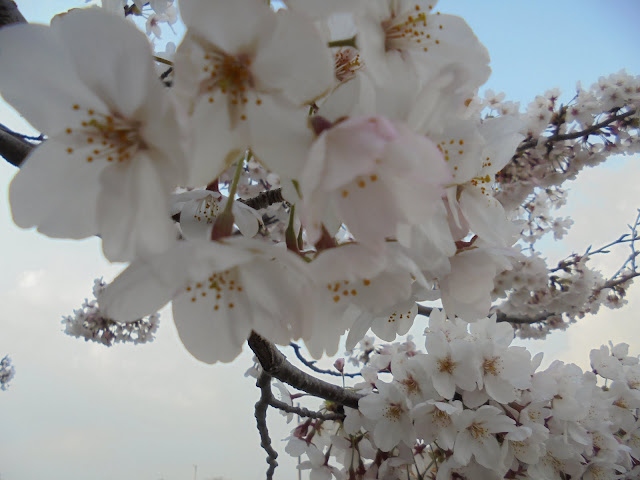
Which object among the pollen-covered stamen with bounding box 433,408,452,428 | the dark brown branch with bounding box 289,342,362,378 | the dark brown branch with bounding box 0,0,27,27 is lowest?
the dark brown branch with bounding box 289,342,362,378

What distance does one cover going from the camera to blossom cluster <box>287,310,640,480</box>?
132 cm

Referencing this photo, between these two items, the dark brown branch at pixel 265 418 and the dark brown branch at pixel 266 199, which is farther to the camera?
the dark brown branch at pixel 265 418

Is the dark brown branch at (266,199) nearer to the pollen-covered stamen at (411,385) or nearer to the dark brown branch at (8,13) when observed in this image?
the dark brown branch at (8,13)

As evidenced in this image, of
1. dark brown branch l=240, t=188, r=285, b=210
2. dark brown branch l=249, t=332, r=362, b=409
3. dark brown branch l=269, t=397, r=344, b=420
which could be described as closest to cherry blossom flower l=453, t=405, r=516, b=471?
dark brown branch l=249, t=332, r=362, b=409

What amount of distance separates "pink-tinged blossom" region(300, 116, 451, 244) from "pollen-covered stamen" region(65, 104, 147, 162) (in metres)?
0.22

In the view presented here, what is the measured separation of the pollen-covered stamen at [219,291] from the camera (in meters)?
0.54

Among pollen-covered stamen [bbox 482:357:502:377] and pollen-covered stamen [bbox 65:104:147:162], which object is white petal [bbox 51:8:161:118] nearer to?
pollen-covered stamen [bbox 65:104:147:162]

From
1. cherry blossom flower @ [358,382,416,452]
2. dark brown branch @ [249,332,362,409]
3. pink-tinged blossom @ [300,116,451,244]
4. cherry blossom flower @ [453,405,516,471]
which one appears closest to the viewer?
pink-tinged blossom @ [300,116,451,244]

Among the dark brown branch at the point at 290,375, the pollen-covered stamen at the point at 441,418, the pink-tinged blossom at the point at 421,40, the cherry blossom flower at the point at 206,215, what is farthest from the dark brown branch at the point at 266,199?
the pollen-covered stamen at the point at 441,418

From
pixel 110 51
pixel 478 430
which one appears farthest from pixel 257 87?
pixel 478 430

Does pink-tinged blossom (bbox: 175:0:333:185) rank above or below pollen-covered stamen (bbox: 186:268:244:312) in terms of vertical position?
above

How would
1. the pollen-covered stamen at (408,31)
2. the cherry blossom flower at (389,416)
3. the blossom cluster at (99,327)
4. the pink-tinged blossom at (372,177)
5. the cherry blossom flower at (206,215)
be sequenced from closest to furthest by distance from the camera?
the pink-tinged blossom at (372,177) → the pollen-covered stamen at (408,31) → the cherry blossom flower at (206,215) → the cherry blossom flower at (389,416) → the blossom cluster at (99,327)

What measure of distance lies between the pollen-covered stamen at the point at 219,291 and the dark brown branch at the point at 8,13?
0.55 m

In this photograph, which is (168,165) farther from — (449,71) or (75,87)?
(449,71)
